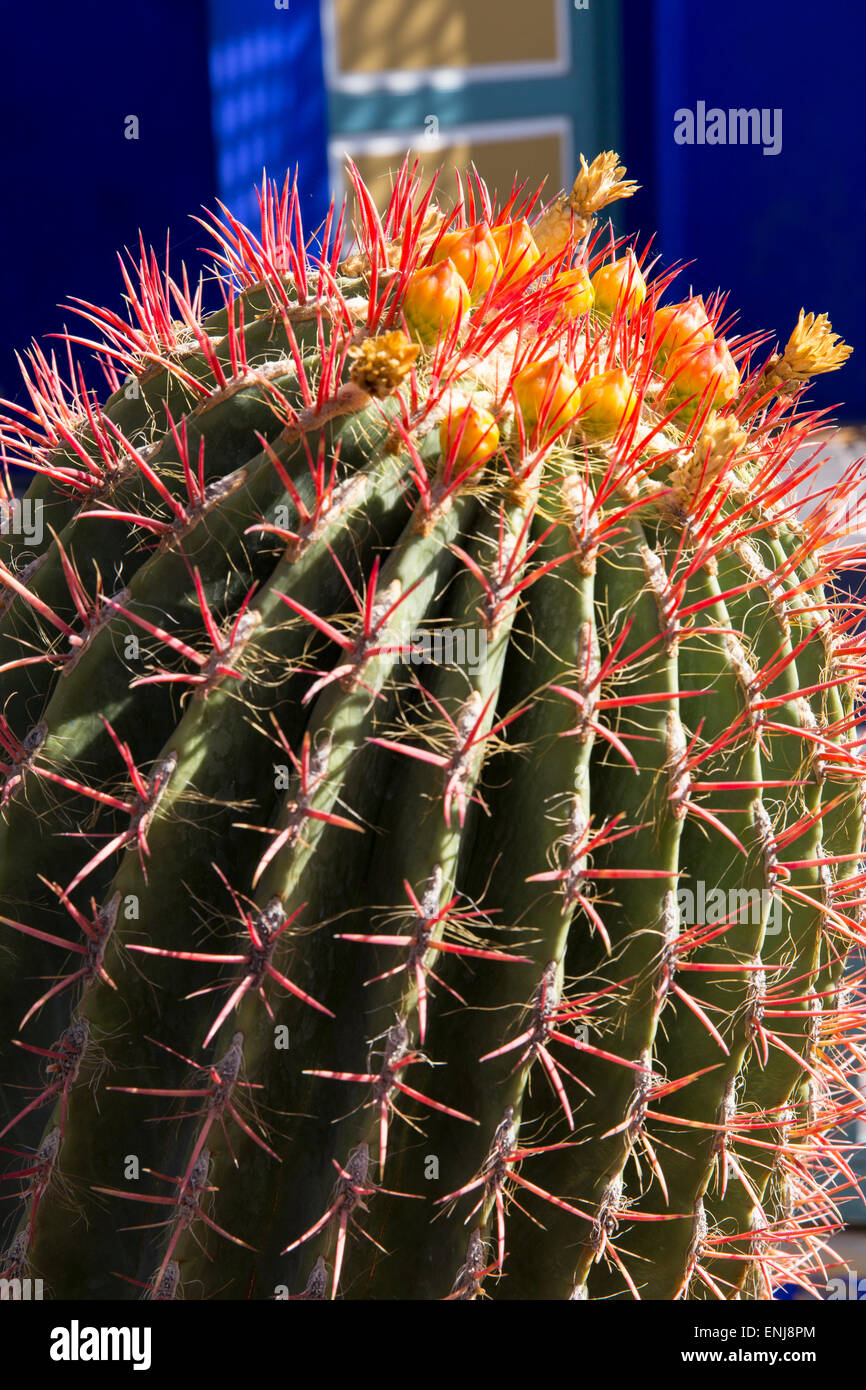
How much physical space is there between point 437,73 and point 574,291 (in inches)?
189

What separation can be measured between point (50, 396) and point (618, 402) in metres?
0.53

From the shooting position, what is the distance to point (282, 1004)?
0.73 meters

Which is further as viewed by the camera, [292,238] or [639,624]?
[292,238]

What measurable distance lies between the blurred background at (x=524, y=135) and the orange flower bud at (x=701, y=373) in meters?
3.31

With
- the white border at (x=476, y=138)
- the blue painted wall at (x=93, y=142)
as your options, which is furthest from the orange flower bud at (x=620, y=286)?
the white border at (x=476, y=138)

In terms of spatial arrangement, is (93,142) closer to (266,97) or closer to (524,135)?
(266,97)

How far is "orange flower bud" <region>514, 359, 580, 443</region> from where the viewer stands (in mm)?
782

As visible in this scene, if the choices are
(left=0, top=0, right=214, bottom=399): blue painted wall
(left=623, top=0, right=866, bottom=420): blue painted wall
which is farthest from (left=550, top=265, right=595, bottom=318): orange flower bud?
(left=623, top=0, right=866, bottom=420): blue painted wall

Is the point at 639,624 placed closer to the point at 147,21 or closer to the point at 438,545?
the point at 438,545

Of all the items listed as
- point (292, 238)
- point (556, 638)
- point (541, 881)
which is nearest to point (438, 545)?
point (556, 638)

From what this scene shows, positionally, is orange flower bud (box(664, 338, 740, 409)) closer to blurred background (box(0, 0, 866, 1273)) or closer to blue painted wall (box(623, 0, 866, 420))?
blurred background (box(0, 0, 866, 1273))

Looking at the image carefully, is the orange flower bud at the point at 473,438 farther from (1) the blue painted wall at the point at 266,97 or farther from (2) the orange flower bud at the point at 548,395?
(1) the blue painted wall at the point at 266,97

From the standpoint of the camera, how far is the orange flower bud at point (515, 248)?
2.89ft

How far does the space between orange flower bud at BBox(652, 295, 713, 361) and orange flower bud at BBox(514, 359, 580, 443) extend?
6.8 inches
